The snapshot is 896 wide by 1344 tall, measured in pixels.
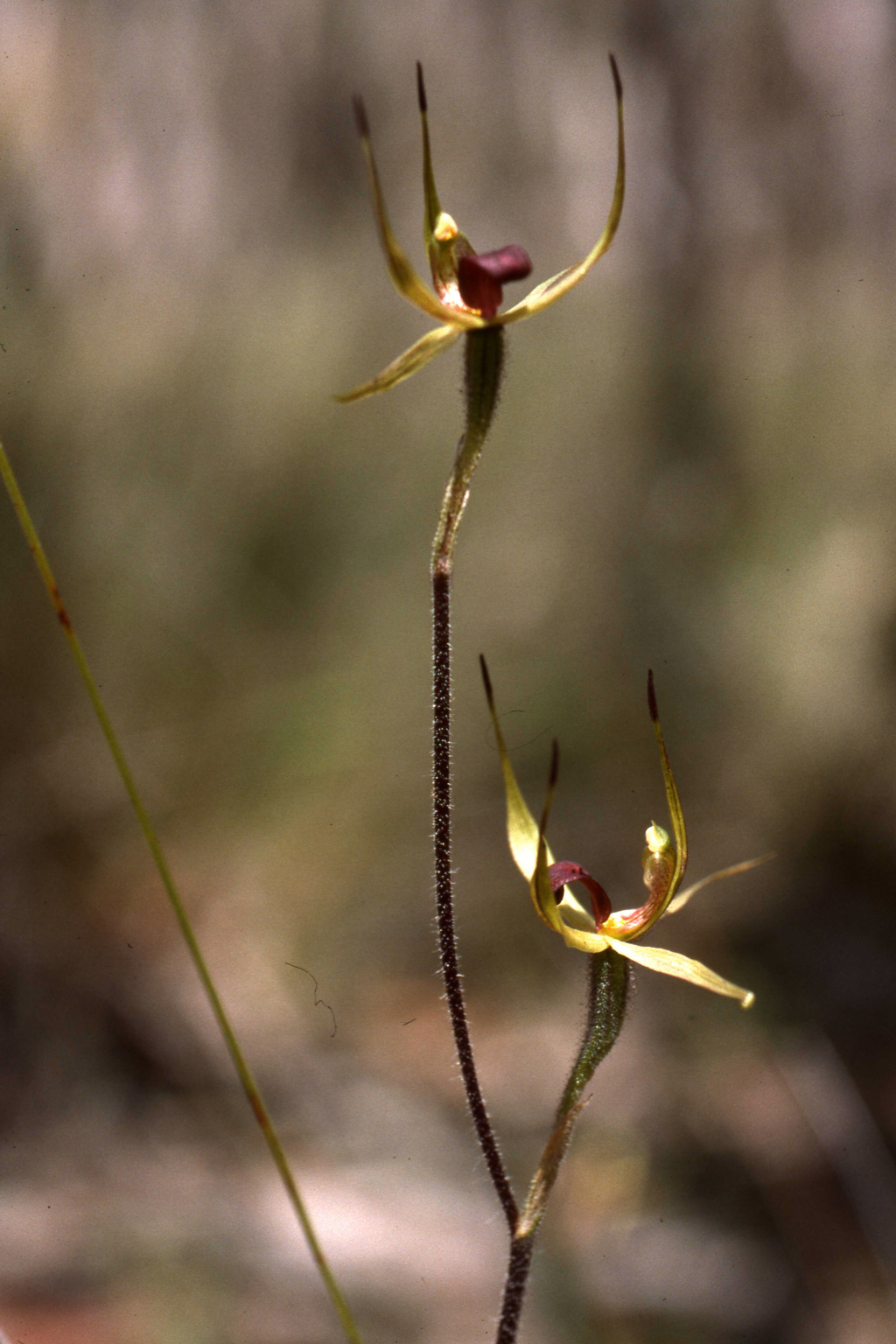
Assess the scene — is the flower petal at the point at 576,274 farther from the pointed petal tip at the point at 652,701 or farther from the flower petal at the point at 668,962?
the flower petal at the point at 668,962

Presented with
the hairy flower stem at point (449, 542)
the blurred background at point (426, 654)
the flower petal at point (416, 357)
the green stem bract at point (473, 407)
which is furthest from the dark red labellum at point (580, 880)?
the blurred background at point (426, 654)

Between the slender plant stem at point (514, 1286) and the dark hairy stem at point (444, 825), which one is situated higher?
the dark hairy stem at point (444, 825)

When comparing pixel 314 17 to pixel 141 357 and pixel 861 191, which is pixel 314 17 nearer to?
pixel 141 357

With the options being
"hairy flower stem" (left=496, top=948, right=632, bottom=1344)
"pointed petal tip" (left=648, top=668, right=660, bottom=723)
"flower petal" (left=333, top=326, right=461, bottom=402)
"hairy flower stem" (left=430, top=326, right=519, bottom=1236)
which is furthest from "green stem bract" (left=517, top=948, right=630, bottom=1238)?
"flower petal" (left=333, top=326, right=461, bottom=402)

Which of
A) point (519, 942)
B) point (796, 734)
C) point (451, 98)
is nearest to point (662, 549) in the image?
point (796, 734)

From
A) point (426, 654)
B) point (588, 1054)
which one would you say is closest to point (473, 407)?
point (588, 1054)

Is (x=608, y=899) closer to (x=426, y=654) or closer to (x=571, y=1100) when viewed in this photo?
(x=571, y=1100)

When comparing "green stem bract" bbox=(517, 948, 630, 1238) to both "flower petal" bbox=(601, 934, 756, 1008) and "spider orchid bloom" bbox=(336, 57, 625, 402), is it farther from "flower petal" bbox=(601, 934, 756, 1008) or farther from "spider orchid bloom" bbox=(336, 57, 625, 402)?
"spider orchid bloom" bbox=(336, 57, 625, 402)
